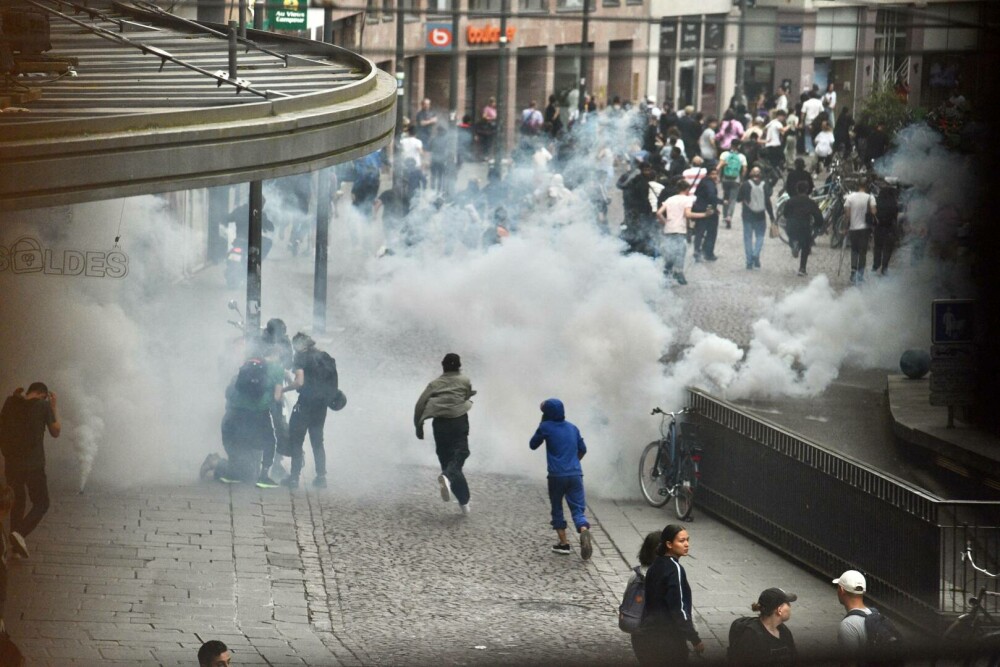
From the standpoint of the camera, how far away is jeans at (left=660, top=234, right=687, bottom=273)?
834 inches

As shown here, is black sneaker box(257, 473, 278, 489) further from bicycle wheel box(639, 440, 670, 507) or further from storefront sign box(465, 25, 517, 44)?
storefront sign box(465, 25, 517, 44)

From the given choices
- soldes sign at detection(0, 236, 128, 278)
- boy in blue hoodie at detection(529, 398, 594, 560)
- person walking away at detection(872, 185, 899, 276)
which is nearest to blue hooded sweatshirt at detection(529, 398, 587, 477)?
boy in blue hoodie at detection(529, 398, 594, 560)

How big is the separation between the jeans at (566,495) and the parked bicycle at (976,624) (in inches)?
116

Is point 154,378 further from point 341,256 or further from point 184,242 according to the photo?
point 341,256

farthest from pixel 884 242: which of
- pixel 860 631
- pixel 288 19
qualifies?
pixel 860 631

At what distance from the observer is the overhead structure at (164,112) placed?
934 cm

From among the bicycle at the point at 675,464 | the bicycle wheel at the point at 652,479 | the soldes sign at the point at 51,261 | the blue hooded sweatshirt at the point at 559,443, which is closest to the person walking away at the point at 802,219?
the bicycle wheel at the point at 652,479

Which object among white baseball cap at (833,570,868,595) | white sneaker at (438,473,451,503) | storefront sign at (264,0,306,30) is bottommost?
white sneaker at (438,473,451,503)

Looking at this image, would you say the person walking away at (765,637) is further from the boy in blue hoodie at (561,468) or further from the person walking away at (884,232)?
Result: the person walking away at (884,232)

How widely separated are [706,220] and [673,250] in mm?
1574

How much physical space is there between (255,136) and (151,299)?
457cm

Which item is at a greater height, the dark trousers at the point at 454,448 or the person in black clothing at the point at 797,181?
the person in black clothing at the point at 797,181

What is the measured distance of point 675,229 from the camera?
2105 cm

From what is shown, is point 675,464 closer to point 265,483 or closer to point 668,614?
point 265,483
